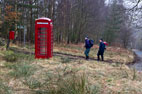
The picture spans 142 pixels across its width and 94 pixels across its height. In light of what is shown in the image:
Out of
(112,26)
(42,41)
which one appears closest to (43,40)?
(42,41)

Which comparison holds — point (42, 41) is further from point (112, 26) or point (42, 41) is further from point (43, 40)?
point (112, 26)

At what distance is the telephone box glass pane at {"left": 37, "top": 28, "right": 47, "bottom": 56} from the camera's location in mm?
8867

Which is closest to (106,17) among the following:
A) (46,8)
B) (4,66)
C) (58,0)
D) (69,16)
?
(69,16)

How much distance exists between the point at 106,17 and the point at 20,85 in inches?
1291

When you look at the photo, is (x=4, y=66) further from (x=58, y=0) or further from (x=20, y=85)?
(x=58, y=0)

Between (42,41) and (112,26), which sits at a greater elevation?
(112,26)

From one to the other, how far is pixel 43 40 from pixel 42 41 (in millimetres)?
85

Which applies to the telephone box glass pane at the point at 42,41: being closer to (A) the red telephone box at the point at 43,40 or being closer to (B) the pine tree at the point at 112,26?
(A) the red telephone box at the point at 43,40

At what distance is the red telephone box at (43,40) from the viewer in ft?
28.4

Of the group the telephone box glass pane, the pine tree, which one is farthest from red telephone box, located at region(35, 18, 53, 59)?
the pine tree

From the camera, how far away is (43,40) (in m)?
8.95

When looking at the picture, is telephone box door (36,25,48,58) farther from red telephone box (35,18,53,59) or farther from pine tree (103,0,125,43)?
pine tree (103,0,125,43)

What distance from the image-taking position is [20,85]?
4.12 metres

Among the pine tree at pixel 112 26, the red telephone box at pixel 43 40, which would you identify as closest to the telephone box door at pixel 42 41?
the red telephone box at pixel 43 40
